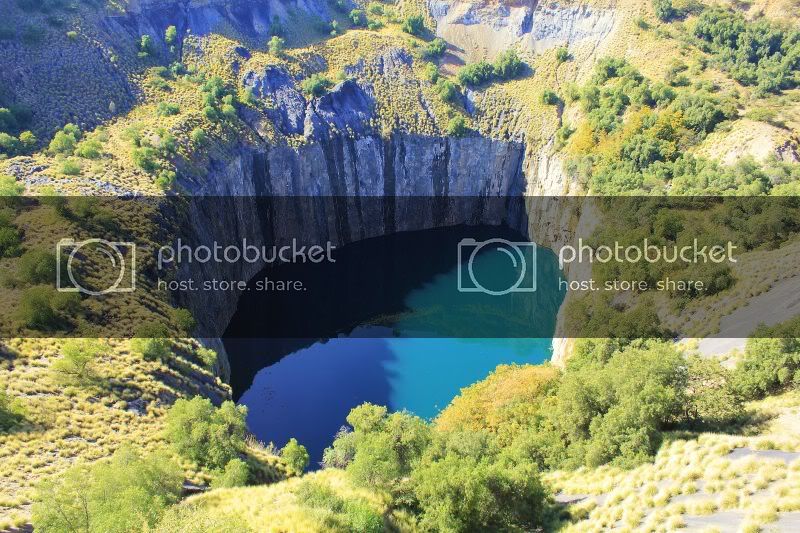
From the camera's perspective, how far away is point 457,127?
221 feet

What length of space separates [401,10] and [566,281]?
45089 millimetres

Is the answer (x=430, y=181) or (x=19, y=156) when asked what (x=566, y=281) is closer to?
(x=430, y=181)

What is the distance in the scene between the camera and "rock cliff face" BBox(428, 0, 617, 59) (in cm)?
7219

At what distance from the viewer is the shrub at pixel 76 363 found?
28.8m

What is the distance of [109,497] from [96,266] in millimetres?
20904

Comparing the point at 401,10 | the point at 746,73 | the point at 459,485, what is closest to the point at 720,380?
the point at 459,485

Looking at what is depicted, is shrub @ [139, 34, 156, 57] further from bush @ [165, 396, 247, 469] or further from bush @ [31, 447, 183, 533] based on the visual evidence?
bush @ [31, 447, 183, 533]

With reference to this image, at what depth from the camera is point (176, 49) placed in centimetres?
6394

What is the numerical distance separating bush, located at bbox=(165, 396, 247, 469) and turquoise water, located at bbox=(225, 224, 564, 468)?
9993 mm

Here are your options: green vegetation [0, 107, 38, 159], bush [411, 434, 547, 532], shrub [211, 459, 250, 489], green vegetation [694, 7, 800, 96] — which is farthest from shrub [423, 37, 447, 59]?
bush [411, 434, 547, 532]

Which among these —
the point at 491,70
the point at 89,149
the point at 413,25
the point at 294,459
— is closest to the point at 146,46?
the point at 89,149

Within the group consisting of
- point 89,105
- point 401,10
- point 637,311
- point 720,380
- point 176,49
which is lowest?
point 720,380

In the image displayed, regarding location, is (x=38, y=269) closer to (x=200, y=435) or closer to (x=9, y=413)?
(x=9, y=413)

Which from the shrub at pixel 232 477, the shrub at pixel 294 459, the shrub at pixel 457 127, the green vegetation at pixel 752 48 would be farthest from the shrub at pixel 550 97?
the shrub at pixel 232 477
